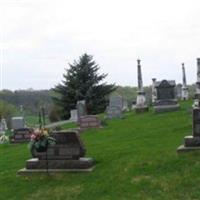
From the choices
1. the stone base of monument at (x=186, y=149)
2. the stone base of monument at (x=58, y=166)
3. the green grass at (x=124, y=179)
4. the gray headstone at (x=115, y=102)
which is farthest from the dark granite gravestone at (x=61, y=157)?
the gray headstone at (x=115, y=102)

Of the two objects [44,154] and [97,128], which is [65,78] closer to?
[97,128]

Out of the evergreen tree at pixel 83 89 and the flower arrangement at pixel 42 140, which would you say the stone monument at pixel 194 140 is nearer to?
the flower arrangement at pixel 42 140

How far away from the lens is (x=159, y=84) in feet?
103

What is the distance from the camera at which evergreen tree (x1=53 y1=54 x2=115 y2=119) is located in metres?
48.4

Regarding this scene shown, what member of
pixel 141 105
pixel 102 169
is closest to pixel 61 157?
pixel 102 169

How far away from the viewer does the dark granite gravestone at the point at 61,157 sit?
43.5 ft

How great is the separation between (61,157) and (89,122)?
1345 centimetres

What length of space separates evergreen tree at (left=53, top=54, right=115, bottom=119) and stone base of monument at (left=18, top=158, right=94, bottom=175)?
3414 centimetres

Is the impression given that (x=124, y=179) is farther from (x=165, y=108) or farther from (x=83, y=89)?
(x=83, y=89)

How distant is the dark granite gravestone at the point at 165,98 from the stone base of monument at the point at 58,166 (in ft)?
56.8

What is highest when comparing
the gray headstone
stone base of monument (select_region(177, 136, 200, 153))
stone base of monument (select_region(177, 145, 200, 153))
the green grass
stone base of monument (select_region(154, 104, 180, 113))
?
the gray headstone

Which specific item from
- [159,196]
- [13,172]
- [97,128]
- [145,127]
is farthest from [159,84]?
[159,196]

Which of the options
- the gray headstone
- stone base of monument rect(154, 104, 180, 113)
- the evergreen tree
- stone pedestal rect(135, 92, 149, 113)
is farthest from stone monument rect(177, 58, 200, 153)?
the evergreen tree

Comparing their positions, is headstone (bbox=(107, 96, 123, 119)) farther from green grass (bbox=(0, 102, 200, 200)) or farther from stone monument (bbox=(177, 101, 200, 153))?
stone monument (bbox=(177, 101, 200, 153))
